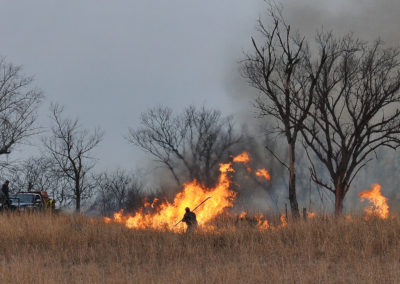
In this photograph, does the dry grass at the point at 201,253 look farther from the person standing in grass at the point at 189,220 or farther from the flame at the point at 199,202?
the flame at the point at 199,202

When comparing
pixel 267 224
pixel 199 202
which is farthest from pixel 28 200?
pixel 267 224

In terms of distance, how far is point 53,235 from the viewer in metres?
14.9

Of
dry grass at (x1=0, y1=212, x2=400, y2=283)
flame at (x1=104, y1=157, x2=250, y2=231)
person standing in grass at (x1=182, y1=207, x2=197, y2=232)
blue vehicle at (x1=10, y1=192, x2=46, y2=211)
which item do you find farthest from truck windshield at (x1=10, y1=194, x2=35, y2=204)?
person standing in grass at (x1=182, y1=207, x2=197, y2=232)

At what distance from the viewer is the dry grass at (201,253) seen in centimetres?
1022

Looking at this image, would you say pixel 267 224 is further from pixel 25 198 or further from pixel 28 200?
pixel 25 198

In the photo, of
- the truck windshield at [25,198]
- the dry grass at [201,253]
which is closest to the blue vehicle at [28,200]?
the truck windshield at [25,198]

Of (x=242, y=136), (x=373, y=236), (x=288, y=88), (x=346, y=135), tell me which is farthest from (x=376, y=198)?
(x=242, y=136)

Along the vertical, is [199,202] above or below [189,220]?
above

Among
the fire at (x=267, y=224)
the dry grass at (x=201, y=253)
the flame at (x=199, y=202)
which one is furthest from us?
the flame at (x=199, y=202)

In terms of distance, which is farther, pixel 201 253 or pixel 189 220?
pixel 189 220

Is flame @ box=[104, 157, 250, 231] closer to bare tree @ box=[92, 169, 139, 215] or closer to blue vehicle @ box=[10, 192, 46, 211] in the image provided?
blue vehicle @ box=[10, 192, 46, 211]

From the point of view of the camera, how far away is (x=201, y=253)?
13.5 meters

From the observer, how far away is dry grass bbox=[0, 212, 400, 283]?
10.2 m

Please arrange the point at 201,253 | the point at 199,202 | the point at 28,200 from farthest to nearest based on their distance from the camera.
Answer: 1. the point at 28,200
2. the point at 199,202
3. the point at 201,253
